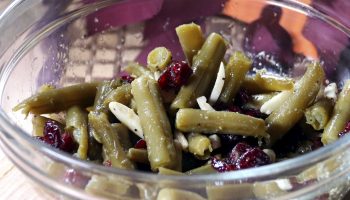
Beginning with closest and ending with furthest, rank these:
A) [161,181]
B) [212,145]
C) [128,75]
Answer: [161,181] → [212,145] → [128,75]

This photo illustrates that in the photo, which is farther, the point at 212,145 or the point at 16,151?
the point at 212,145

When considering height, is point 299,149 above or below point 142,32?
below

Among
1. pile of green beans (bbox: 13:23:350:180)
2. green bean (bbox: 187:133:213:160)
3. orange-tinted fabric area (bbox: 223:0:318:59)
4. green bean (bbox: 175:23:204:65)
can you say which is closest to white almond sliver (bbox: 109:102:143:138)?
pile of green beans (bbox: 13:23:350:180)

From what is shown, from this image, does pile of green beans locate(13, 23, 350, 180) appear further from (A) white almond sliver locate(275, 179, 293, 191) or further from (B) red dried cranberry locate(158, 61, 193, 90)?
(A) white almond sliver locate(275, 179, 293, 191)

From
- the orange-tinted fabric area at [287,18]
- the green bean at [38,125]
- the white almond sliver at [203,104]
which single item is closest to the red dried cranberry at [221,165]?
the white almond sliver at [203,104]

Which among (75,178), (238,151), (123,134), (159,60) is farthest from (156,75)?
(75,178)

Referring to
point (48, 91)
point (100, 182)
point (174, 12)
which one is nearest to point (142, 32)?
point (174, 12)

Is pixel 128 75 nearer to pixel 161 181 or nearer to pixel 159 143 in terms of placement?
pixel 159 143
